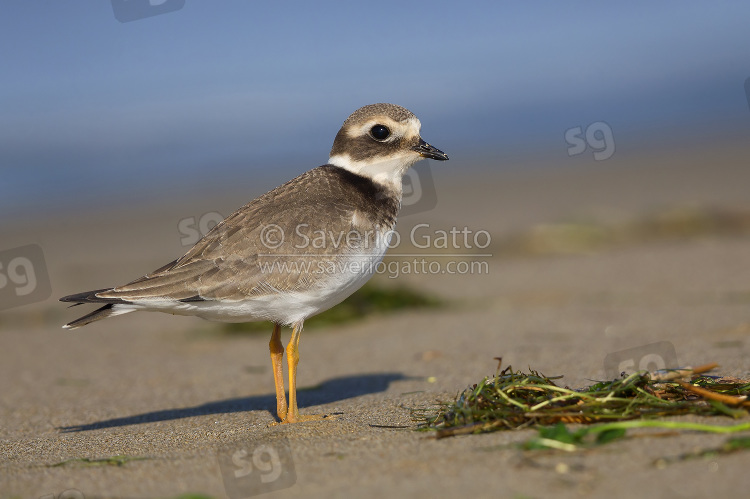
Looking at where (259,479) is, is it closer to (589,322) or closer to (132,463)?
(132,463)

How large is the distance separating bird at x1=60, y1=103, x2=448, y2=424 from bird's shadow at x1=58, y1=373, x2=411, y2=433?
0.58m

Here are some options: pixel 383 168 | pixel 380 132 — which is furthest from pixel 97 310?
pixel 380 132

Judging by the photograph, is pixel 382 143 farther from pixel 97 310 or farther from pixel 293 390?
pixel 97 310

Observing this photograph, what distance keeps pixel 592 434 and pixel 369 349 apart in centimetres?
449

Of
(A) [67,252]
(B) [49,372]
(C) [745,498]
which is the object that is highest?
(A) [67,252]

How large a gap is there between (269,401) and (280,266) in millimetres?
1494

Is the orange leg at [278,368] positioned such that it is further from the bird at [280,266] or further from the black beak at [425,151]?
the black beak at [425,151]

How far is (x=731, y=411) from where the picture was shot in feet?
11.2

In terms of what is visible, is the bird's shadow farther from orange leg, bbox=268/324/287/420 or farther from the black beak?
the black beak

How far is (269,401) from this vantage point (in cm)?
605

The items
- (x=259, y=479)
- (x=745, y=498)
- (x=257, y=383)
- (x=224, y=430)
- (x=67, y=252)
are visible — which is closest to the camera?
(x=745, y=498)

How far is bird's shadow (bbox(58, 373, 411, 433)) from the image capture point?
5.45 metres

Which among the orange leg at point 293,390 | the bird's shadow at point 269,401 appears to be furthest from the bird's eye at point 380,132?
the bird's shadow at point 269,401

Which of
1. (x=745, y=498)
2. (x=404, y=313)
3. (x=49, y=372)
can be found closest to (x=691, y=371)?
(x=745, y=498)
